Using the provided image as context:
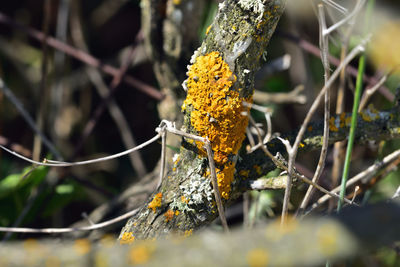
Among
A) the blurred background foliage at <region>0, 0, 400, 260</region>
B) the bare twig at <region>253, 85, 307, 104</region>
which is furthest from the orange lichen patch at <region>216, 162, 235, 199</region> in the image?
the bare twig at <region>253, 85, 307, 104</region>

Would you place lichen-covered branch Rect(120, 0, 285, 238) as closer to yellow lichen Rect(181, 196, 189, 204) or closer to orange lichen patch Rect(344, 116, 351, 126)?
yellow lichen Rect(181, 196, 189, 204)

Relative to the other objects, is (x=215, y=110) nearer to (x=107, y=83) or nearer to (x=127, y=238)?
(x=127, y=238)

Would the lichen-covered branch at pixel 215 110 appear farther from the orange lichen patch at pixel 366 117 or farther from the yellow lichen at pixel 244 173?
the orange lichen patch at pixel 366 117

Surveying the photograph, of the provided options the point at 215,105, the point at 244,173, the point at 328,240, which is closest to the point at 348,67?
the point at 244,173

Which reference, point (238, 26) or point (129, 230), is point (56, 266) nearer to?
point (129, 230)

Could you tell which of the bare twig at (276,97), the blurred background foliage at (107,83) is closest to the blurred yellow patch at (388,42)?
the blurred background foliage at (107,83)

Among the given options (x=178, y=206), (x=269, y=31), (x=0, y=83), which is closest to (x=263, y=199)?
(x=178, y=206)
